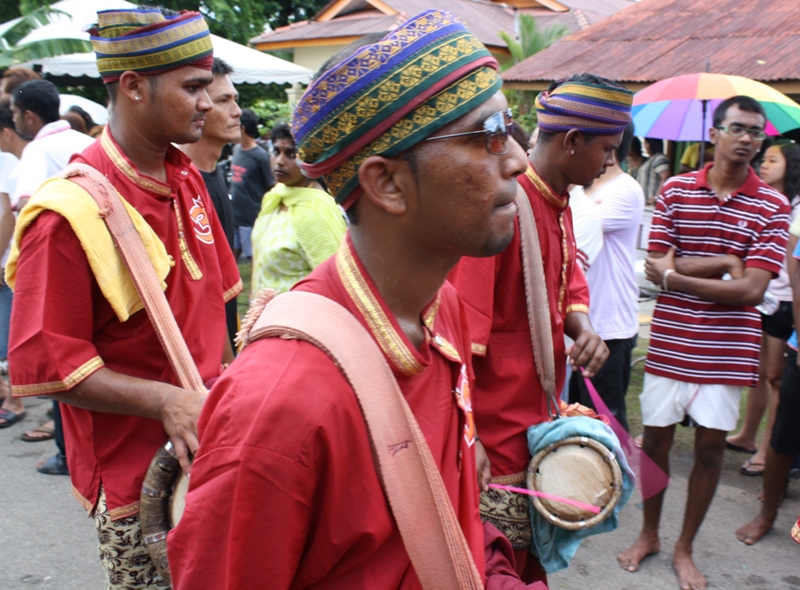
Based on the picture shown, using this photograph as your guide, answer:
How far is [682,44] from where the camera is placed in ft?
38.2

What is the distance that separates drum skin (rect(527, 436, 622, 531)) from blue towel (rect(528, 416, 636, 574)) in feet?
0.11

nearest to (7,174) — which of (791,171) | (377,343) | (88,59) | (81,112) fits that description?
(81,112)

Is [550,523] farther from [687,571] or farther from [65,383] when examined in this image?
[687,571]

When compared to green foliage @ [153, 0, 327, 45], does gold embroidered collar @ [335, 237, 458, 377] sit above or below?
above

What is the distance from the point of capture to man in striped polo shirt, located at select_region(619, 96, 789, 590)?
393cm

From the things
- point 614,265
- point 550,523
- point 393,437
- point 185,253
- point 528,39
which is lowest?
point 528,39

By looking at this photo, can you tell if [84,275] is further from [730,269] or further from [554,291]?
[730,269]

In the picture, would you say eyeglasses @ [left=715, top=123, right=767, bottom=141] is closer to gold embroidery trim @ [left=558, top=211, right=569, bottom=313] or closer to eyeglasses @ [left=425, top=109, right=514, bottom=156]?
gold embroidery trim @ [left=558, top=211, right=569, bottom=313]

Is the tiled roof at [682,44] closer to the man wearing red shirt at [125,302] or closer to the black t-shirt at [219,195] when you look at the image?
the black t-shirt at [219,195]

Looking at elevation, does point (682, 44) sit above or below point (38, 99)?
below

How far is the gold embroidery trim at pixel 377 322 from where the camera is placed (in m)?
1.47

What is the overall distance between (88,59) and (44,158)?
7.32 meters

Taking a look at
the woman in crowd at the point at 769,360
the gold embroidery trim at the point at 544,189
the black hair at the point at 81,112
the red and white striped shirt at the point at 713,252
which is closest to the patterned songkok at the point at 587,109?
the gold embroidery trim at the point at 544,189

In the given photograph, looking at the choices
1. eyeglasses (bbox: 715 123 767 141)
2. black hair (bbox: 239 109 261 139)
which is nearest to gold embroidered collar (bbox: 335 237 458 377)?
eyeglasses (bbox: 715 123 767 141)
